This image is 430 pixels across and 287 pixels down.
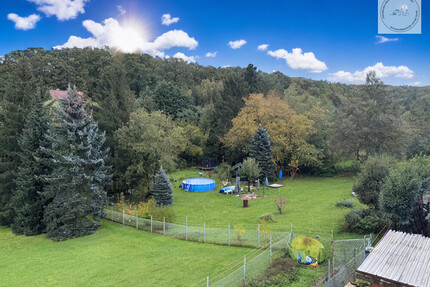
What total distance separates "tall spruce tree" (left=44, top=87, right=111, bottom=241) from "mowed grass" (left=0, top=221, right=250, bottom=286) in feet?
4.71

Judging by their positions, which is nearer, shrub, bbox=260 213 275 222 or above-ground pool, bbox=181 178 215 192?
shrub, bbox=260 213 275 222

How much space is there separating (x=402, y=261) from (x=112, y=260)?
14.9 m

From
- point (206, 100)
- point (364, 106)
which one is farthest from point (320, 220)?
point (206, 100)

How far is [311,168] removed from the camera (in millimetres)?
39875

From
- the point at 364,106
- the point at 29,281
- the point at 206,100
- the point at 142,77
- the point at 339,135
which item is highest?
the point at 142,77

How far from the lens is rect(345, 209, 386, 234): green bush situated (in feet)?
56.0

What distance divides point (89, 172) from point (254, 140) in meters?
19.8

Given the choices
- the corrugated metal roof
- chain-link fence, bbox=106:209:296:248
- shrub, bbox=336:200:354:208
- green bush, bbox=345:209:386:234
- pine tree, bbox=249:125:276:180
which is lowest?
chain-link fence, bbox=106:209:296:248

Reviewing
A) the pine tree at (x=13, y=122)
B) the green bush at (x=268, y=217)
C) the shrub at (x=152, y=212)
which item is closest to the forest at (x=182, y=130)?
the pine tree at (x=13, y=122)

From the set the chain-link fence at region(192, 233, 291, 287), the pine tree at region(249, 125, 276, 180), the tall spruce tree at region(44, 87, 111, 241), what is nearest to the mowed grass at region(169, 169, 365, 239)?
the pine tree at region(249, 125, 276, 180)

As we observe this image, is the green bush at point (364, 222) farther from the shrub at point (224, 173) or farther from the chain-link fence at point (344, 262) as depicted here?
the shrub at point (224, 173)

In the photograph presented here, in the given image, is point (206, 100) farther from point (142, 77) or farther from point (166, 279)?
point (166, 279)

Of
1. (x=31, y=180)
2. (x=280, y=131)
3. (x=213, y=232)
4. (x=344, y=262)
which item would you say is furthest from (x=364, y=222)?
(x=31, y=180)

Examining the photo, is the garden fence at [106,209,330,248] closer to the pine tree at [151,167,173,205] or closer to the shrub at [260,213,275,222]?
the shrub at [260,213,275,222]
